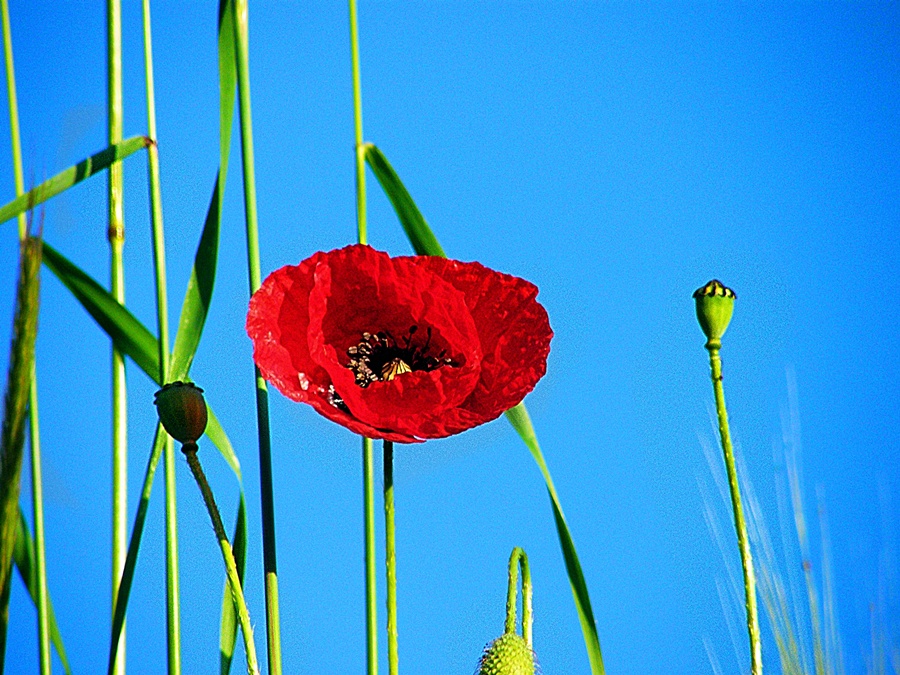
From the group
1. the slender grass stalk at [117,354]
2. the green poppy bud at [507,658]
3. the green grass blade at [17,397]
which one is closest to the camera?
the green grass blade at [17,397]

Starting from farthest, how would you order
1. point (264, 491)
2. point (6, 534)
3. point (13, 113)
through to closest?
point (13, 113) < point (264, 491) < point (6, 534)

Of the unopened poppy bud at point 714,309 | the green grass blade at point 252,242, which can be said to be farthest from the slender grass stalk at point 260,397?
the unopened poppy bud at point 714,309

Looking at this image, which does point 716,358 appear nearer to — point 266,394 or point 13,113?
point 266,394

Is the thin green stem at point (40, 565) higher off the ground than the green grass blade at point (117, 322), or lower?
lower

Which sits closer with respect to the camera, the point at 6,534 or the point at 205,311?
the point at 6,534

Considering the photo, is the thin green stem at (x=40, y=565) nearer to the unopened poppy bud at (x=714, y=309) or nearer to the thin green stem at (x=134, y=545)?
the thin green stem at (x=134, y=545)

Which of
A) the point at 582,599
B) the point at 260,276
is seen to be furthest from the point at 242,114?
the point at 582,599

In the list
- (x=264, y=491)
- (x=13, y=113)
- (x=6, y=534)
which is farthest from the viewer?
(x=13, y=113)
